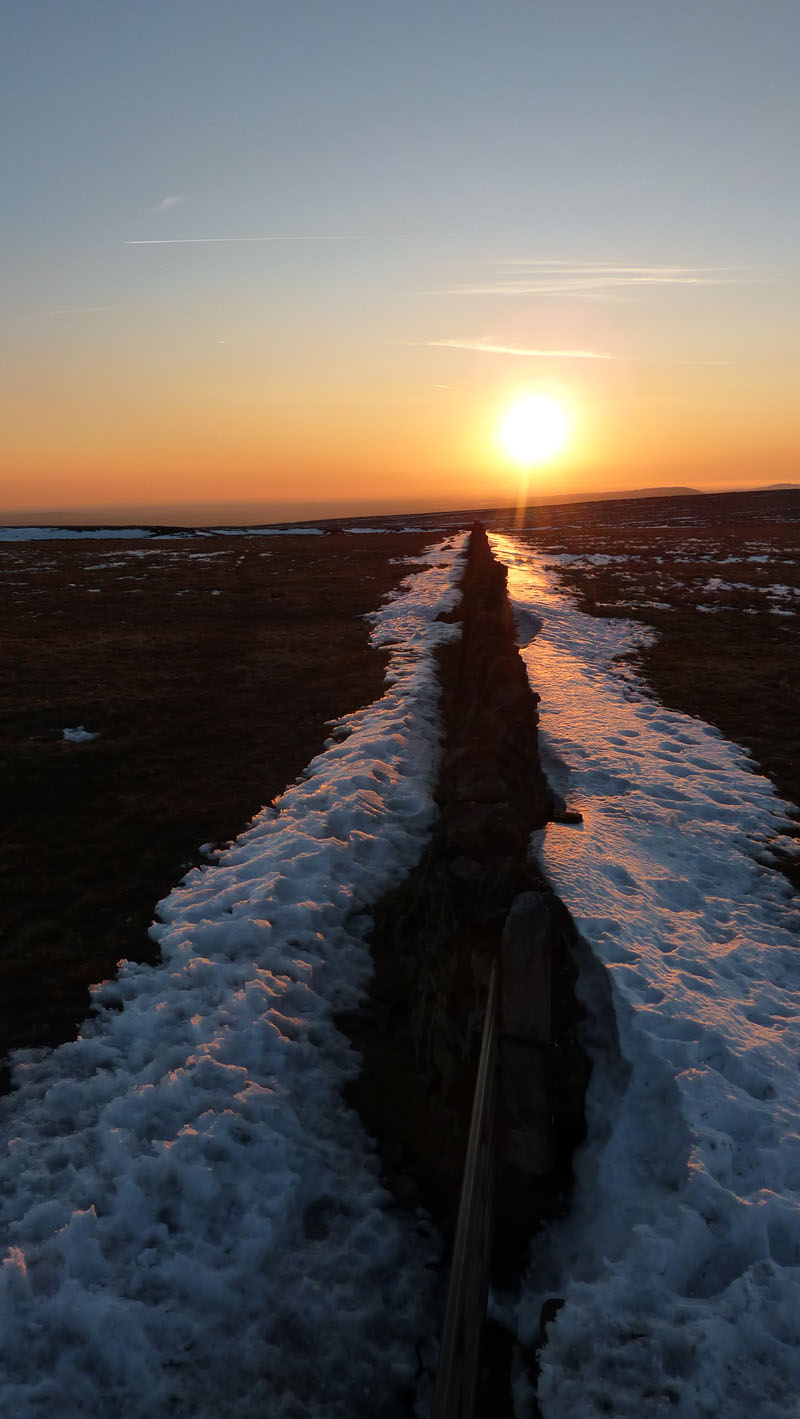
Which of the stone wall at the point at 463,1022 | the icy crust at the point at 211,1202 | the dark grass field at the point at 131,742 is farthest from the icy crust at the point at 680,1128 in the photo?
the dark grass field at the point at 131,742

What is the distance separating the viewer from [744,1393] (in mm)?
4199

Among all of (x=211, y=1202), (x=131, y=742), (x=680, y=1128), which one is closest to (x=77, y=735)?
(x=131, y=742)

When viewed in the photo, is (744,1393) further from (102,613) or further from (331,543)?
(331,543)

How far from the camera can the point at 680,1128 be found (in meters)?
5.88

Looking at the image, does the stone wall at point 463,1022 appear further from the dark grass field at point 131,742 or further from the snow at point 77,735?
the snow at point 77,735

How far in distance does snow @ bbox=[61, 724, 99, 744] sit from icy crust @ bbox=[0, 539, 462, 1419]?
6627 millimetres

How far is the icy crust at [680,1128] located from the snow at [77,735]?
983 centimetres

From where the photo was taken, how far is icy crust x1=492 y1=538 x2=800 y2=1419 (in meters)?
4.44

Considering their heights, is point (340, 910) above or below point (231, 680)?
below

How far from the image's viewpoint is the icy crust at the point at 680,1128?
444 centimetres

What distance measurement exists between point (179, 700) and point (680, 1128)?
46.7 feet

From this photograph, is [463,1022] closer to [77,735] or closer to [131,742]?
[131,742]

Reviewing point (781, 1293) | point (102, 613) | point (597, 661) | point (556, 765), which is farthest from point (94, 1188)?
point (102, 613)

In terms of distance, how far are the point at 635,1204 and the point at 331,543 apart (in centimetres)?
6042
